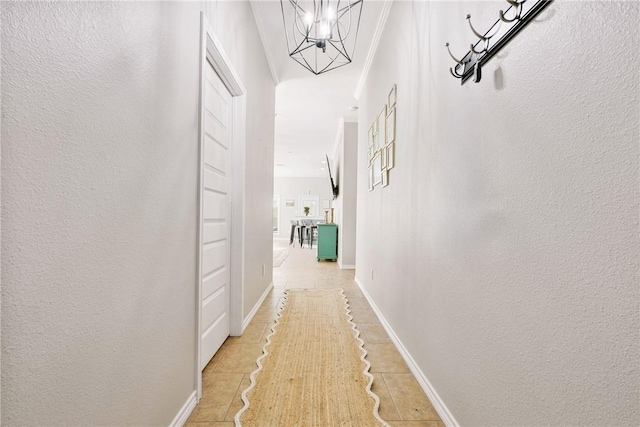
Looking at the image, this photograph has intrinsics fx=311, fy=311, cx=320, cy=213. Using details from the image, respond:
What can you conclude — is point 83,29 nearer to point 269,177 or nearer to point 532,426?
point 532,426

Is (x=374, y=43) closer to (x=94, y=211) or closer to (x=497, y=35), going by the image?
(x=497, y=35)

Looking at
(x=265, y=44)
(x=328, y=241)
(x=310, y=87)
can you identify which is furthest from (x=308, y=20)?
(x=328, y=241)

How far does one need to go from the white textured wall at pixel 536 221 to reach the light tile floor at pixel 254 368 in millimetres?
162

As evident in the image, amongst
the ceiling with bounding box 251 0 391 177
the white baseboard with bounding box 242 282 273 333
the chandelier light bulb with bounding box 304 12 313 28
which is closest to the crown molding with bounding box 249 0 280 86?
the ceiling with bounding box 251 0 391 177

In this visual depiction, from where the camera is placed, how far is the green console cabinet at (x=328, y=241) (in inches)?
241

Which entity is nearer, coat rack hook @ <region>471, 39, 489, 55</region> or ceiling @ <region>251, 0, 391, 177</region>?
coat rack hook @ <region>471, 39, 489, 55</region>

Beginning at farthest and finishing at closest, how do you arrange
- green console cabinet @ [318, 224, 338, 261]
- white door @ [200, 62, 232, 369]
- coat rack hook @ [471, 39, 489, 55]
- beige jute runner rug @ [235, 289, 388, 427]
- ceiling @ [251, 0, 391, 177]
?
1. green console cabinet @ [318, 224, 338, 261]
2. ceiling @ [251, 0, 391, 177]
3. white door @ [200, 62, 232, 369]
4. beige jute runner rug @ [235, 289, 388, 427]
5. coat rack hook @ [471, 39, 489, 55]

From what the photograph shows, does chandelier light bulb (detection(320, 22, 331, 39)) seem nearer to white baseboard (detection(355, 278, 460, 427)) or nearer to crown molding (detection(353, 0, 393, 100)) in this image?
crown molding (detection(353, 0, 393, 100))

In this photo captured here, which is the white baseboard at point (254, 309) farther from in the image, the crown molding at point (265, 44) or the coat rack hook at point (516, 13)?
the crown molding at point (265, 44)

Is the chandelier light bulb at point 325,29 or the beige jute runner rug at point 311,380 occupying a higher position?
the chandelier light bulb at point 325,29

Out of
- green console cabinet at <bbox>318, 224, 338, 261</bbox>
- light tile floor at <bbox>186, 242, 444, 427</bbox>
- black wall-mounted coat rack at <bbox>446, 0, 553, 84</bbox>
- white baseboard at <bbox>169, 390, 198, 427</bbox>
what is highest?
black wall-mounted coat rack at <bbox>446, 0, 553, 84</bbox>

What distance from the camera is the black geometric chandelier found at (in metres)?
1.62

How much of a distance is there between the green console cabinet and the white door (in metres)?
3.93

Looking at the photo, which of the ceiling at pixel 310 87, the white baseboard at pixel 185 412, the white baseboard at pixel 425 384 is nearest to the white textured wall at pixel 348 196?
the ceiling at pixel 310 87
